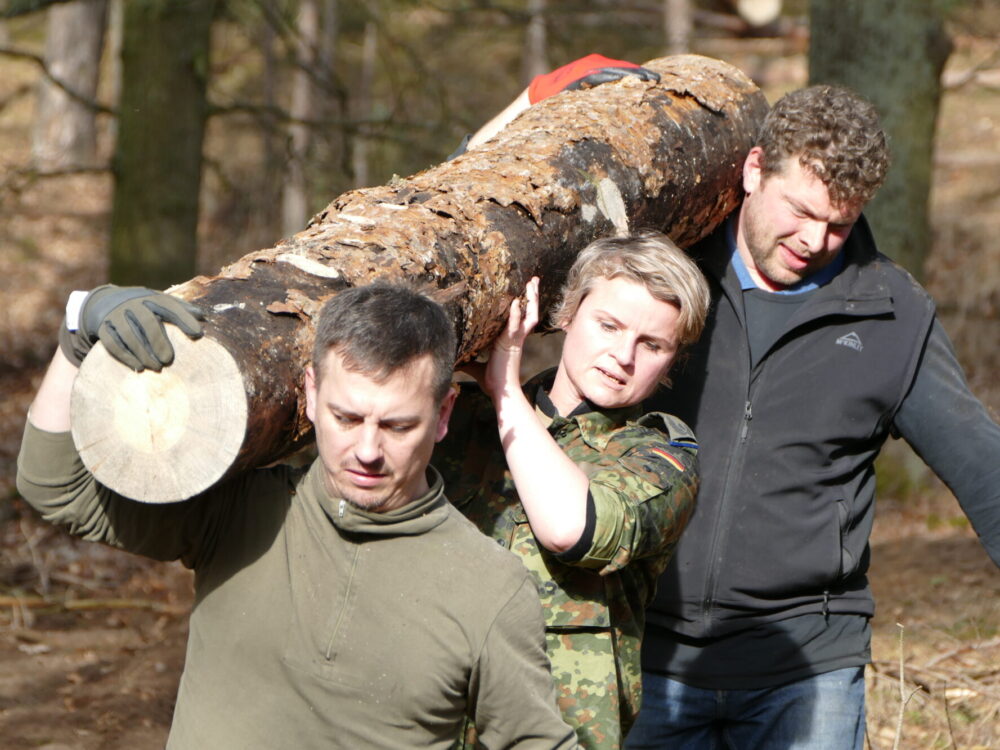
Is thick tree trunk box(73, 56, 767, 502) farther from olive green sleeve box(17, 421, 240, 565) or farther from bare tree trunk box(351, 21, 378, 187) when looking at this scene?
bare tree trunk box(351, 21, 378, 187)

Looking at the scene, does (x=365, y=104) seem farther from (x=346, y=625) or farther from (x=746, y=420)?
(x=346, y=625)

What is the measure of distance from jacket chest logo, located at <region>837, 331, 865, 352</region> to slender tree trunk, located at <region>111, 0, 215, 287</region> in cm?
550

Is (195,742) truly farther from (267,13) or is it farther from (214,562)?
(267,13)

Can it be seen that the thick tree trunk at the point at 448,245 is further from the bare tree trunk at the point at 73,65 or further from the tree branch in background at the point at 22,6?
the bare tree trunk at the point at 73,65

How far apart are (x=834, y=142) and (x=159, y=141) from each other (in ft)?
18.2

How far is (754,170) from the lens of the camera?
3.60 m

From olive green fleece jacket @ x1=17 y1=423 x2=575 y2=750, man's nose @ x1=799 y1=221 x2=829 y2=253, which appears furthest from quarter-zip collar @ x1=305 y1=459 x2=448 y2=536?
man's nose @ x1=799 y1=221 x2=829 y2=253

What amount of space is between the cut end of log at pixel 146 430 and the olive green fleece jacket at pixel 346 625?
147mm

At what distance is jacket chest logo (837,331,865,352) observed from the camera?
3.45 metres

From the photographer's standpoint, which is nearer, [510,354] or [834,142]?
[510,354]

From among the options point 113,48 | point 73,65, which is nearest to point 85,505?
point 73,65

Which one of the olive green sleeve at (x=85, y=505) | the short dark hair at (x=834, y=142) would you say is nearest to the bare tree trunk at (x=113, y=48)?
the short dark hair at (x=834, y=142)

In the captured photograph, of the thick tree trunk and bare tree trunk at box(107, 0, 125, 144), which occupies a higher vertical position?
bare tree trunk at box(107, 0, 125, 144)

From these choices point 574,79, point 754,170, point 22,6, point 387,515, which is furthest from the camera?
point 22,6
